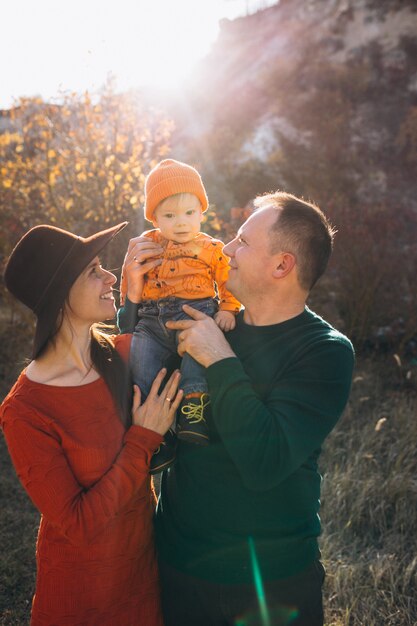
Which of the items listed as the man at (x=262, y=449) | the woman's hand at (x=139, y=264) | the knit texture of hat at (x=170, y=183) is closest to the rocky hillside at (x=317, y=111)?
the knit texture of hat at (x=170, y=183)

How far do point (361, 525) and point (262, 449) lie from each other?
3.05 m

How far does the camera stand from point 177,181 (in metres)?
2.43

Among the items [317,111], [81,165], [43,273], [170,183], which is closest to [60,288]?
[43,273]

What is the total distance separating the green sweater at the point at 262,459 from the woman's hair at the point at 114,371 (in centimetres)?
31

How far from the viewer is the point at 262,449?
1766mm

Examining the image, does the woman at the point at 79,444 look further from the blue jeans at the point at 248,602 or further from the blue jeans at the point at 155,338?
the blue jeans at the point at 248,602

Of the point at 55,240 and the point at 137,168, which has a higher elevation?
the point at 55,240

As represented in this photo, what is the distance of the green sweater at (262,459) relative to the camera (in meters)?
1.80

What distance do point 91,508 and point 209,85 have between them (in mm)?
21275

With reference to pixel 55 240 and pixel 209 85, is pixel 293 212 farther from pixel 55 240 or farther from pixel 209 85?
pixel 209 85

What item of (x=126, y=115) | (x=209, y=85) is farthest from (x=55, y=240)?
(x=209, y=85)

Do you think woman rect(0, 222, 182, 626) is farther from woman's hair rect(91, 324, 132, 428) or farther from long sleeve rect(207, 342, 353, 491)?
long sleeve rect(207, 342, 353, 491)

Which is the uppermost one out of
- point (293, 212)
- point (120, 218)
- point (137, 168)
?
point (293, 212)

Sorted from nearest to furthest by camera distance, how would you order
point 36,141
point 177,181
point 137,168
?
point 177,181 → point 137,168 → point 36,141
